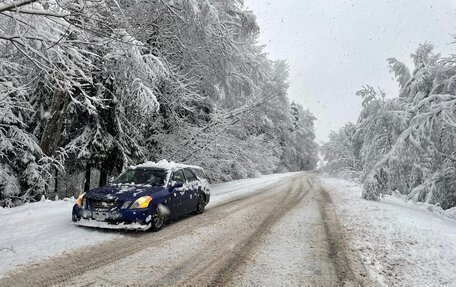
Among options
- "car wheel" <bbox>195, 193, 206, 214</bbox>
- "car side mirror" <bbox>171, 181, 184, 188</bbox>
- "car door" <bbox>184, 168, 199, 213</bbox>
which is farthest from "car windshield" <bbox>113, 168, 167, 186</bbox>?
"car wheel" <bbox>195, 193, 206, 214</bbox>

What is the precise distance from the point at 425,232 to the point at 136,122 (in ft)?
37.8

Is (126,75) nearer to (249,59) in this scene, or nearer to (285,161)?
(249,59)

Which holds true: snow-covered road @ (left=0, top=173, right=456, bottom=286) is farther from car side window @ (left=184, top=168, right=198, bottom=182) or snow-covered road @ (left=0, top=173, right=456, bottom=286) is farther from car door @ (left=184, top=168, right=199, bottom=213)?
car side window @ (left=184, top=168, right=198, bottom=182)

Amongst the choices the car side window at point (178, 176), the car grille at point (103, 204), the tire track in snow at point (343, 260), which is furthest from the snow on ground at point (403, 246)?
the car grille at point (103, 204)

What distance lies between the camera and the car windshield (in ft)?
31.3

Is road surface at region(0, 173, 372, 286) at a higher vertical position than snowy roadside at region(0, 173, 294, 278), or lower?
lower

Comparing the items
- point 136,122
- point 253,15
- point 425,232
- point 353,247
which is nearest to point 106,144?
point 136,122

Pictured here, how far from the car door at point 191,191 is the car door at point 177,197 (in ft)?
0.60

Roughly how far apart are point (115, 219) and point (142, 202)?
0.67 m

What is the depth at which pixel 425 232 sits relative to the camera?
9.12m

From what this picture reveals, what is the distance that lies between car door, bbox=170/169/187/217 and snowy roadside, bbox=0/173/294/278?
1.76 meters

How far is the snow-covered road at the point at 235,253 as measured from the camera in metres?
5.22

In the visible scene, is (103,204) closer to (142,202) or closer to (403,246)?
(142,202)

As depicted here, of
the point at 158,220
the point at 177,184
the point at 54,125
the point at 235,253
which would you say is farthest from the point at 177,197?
the point at 54,125
